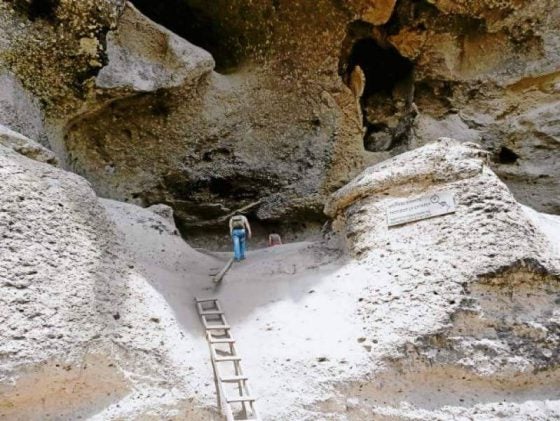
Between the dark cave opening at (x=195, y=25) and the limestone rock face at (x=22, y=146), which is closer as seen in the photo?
the limestone rock face at (x=22, y=146)

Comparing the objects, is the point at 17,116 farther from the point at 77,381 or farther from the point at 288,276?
the point at 77,381

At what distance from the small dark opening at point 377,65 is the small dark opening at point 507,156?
1.09 meters

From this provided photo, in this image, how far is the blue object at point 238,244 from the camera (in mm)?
3805

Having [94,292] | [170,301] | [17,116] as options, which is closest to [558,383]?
[170,301]

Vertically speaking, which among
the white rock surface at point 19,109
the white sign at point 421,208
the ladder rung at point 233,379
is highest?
the white rock surface at point 19,109

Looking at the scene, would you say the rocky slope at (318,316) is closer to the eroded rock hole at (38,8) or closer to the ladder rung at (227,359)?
the ladder rung at (227,359)

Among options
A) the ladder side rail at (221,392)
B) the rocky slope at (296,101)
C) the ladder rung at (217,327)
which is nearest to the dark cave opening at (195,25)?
the rocky slope at (296,101)

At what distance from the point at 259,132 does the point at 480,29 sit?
80.1 inches

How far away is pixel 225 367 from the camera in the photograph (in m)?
2.66

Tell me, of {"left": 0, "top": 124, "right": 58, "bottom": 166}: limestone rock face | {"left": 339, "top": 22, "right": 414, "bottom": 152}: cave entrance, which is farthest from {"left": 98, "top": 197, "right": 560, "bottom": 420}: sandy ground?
{"left": 339, "top": 22, "right": 414, "bottom": 152}: cave entrance

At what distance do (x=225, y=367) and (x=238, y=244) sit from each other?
4.07ft

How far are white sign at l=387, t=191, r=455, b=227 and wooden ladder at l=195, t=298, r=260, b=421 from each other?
94 cm

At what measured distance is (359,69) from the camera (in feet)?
18.2

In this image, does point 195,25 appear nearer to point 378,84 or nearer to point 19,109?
point 378,84
